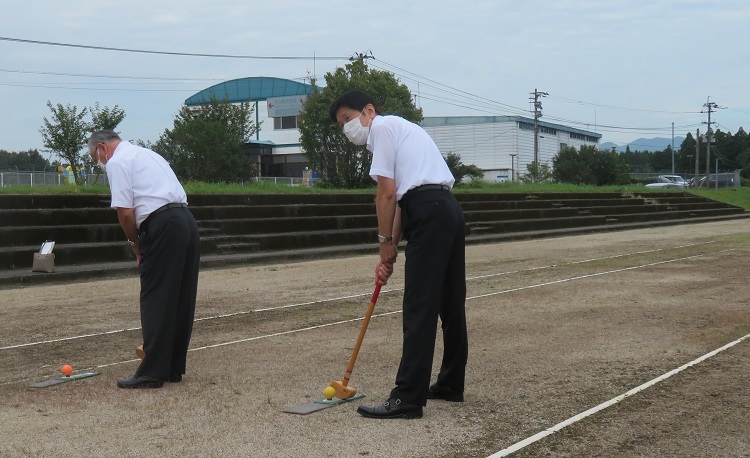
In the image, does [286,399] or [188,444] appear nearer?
[188,444]

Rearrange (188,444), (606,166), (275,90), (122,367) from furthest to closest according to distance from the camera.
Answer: (275,90) → (606,166) → (122,367) → (188,444)

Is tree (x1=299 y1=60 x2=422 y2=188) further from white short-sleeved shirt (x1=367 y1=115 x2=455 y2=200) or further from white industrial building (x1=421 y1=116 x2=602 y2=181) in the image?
white industrial building (x1=421 y1=116 x2=602 y2=181)

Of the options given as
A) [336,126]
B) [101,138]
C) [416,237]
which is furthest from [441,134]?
[416,237]

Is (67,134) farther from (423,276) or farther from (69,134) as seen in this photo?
(423,276)

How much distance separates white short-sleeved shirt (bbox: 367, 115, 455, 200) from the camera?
4832mm

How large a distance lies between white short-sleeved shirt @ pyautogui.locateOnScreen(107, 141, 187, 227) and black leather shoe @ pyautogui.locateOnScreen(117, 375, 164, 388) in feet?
3.39

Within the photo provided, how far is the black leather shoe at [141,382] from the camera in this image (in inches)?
220

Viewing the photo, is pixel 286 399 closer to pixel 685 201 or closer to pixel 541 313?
pixel 541 313

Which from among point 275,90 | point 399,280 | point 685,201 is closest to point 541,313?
point 399,280

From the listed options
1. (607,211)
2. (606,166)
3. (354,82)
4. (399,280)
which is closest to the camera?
(399,280)

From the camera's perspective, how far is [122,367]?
250 inches

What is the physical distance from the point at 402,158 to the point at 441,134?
89148mm

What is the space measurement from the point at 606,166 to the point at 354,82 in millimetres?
21209

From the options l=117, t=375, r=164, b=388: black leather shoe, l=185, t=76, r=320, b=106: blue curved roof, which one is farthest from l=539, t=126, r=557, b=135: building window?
l=117, t=375, r=164, b=388: black leather shoe
